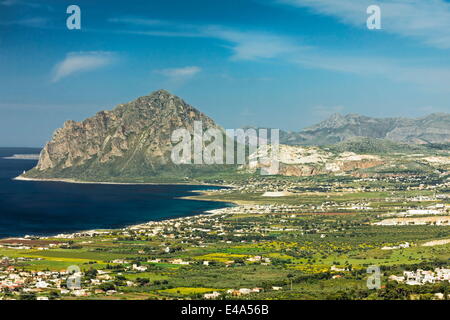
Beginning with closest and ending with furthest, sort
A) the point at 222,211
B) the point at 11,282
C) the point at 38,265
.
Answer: the point at 11,282
the point at 38,265
the point at 222,211

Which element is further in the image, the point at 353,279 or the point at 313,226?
the point at 313,226

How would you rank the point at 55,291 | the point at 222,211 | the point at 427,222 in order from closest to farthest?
the point at 55,291
the point at 427,222
the point at 222,211

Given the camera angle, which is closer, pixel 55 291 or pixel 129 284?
pixel 55 291

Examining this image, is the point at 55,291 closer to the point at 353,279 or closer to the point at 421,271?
the point at 353,279
